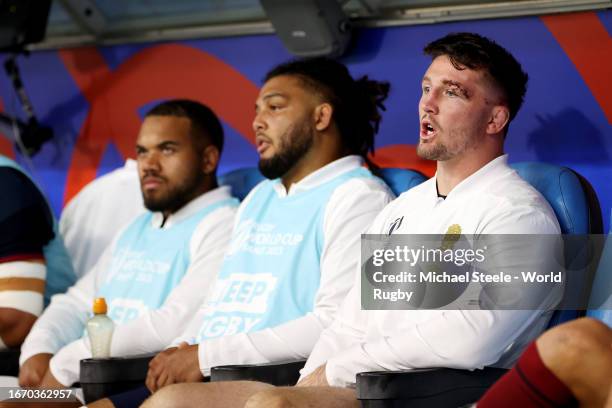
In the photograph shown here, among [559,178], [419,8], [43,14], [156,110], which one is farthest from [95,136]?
[559,178]

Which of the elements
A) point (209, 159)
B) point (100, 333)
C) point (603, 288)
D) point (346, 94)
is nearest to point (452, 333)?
point (603, 288)

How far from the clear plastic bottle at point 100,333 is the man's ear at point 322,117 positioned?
96cm

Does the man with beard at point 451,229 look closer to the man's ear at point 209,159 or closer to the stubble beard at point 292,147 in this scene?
the stubble beard at point 292,147

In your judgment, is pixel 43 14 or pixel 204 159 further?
pixel 43 14

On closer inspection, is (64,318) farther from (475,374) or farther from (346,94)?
(475,374)

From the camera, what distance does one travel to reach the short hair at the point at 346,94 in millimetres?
4055

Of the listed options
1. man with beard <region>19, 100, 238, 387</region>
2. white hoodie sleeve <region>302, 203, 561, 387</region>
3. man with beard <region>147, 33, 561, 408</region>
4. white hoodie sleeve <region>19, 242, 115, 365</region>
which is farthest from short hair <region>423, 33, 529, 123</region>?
white hoodie sleeve <region>19, 242, 115, 365</region>

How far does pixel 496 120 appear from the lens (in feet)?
10.9

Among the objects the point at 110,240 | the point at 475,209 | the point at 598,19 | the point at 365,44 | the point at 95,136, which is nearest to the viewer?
the point at 475,209

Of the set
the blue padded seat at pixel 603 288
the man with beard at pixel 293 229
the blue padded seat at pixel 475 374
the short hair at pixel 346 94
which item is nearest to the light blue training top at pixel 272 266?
the man with beard at pixel 293 229

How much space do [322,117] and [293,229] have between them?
42 centimetres

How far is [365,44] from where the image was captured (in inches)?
185

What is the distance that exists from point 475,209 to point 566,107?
1.14m

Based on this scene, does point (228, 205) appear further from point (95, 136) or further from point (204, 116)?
point (95, 136)
